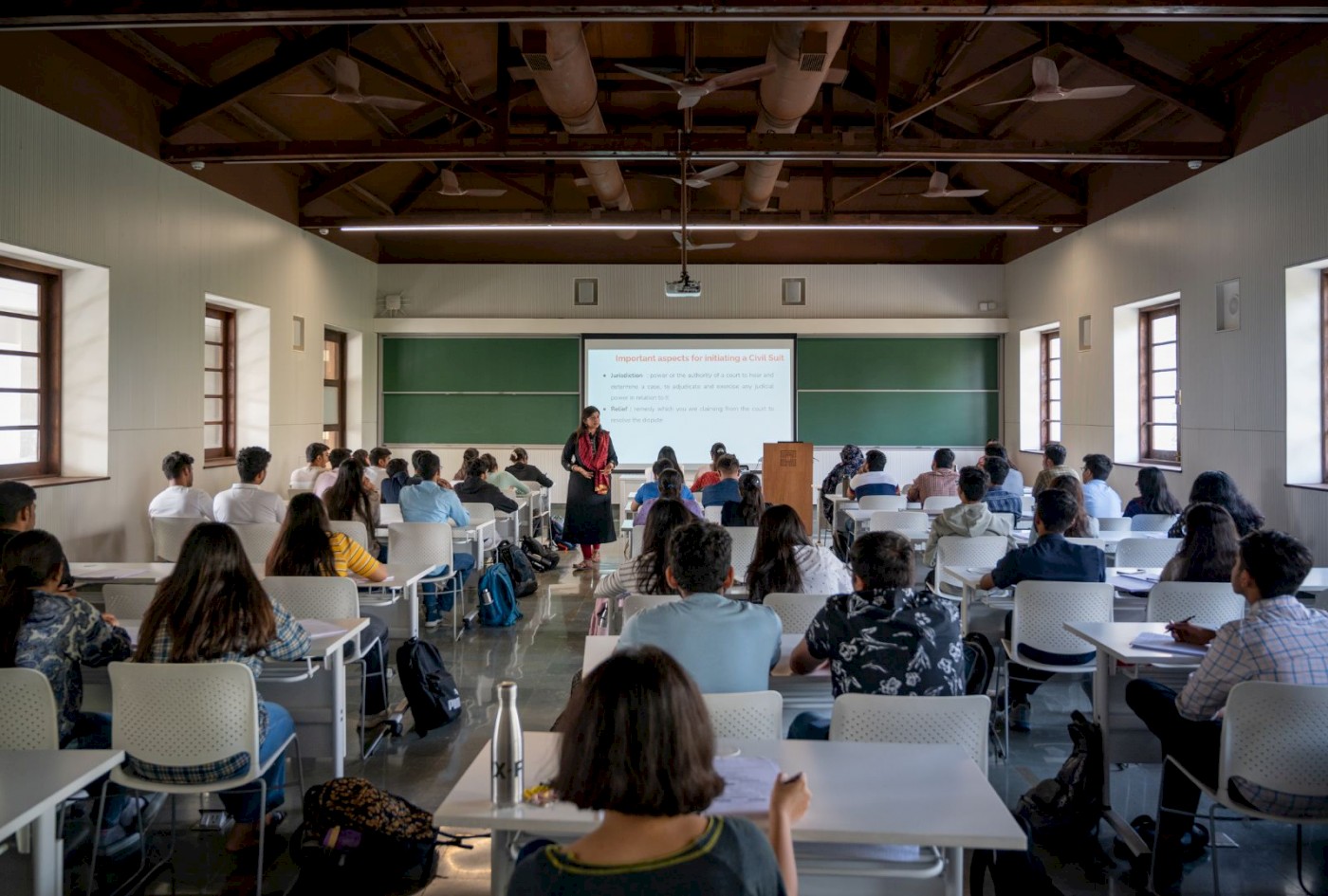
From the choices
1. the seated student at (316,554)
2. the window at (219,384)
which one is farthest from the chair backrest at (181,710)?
the window at (219,384)

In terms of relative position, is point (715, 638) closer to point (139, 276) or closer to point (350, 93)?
point (350, 93)

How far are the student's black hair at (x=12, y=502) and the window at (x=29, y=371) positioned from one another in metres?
3.00

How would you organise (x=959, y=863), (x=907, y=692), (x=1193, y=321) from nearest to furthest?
(x=959, y=863), (x=907, y=692), (x=1193, y=321)

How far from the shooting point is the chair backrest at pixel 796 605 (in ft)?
12.1

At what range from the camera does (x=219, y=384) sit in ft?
31.5

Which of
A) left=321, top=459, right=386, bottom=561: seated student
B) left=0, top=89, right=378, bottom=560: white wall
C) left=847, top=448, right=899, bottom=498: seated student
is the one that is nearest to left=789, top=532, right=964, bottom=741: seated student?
left=321, top=459, right=386, bottom=561: seated student

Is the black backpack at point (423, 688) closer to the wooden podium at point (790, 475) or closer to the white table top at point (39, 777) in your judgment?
the white table top at point (39, 777)

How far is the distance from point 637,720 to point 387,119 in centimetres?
1056

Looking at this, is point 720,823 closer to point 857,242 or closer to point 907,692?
point 907,692

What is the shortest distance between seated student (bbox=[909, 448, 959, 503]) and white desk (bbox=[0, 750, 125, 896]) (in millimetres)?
6898

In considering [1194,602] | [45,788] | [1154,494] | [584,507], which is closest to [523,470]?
[584,507]

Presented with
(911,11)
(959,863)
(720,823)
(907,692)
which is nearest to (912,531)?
(911,11)

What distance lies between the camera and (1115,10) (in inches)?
205

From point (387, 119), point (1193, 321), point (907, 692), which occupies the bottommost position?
point (907, 692)
